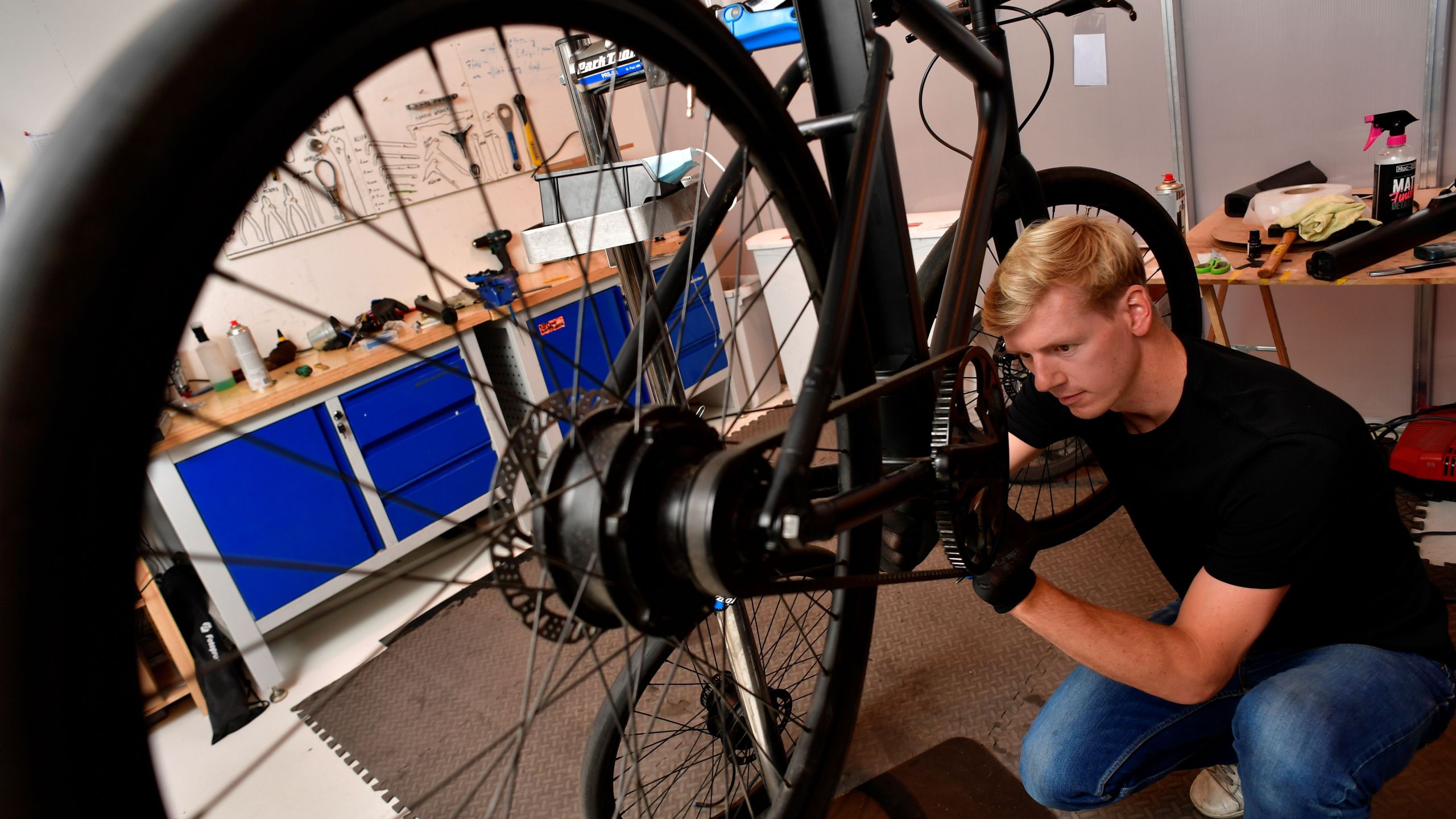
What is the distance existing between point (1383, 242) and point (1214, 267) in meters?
0.28

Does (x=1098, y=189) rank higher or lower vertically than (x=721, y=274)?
higher

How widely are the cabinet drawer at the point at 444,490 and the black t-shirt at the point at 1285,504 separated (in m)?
1.91

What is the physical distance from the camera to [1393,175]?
5.53 ft

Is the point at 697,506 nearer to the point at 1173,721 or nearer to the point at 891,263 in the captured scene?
the point at 891,263

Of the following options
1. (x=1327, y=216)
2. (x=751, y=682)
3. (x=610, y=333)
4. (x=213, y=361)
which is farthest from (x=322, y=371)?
(x=1327, y=216)

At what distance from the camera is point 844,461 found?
3.36ft

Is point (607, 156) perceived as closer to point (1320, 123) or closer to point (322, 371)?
point (322, 371)

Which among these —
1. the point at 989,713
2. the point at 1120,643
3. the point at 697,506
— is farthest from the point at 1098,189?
the point at 697,506

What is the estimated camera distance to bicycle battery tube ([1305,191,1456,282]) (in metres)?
1.58

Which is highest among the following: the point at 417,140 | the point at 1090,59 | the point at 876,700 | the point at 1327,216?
the point at 417,140

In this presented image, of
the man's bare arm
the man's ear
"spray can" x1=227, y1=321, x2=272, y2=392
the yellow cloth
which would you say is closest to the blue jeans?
the man's bare arm

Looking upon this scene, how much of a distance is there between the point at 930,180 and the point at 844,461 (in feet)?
7.09

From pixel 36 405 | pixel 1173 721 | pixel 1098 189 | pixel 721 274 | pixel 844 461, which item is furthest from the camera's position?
pixel 721 274

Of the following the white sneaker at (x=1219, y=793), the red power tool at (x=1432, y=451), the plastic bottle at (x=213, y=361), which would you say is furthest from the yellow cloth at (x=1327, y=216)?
the plastic bottle at (x=213, y=361)
